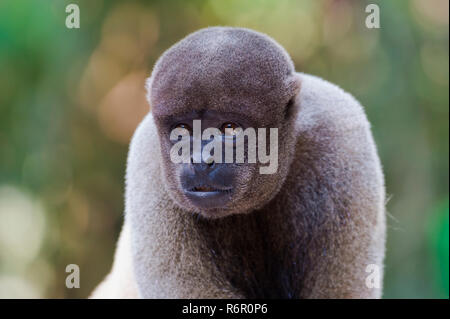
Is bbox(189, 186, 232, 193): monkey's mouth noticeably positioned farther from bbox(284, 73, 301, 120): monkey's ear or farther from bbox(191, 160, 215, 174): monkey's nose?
bbox(284, 73, 301, 120): monkey's ear

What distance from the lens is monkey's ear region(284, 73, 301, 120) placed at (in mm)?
2988

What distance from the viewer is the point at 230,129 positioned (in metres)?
2.85

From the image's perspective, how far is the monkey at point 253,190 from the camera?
2824 millimetres

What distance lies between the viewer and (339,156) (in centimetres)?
328

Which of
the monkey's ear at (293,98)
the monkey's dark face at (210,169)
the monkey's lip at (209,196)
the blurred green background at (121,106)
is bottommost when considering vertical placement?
the monkey's lip at (209,196)

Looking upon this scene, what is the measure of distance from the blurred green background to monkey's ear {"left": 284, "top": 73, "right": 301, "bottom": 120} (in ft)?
8.96

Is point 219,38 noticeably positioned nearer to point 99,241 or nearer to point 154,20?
point 154,20

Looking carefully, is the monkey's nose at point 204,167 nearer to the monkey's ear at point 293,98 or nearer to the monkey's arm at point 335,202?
the monkey's ear at point 293,98

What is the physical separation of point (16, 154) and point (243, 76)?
3.88 m

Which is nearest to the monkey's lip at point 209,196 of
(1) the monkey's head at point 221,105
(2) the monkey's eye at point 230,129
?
(1) the monkey's head at point 221,105

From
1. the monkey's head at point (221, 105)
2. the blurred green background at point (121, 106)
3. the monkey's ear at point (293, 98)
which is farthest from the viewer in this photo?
the blurred green background at point (121, 106)

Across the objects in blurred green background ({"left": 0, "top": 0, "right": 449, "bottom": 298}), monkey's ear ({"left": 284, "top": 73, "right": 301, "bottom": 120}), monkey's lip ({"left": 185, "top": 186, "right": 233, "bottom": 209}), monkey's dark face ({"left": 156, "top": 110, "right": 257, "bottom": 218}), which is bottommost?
monkey's lip ({"left": 185, "top": 186, "right": 233, "bottom": 209})

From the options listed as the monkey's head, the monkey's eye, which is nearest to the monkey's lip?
the monkey's head

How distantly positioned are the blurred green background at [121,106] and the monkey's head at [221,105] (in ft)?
9.44
